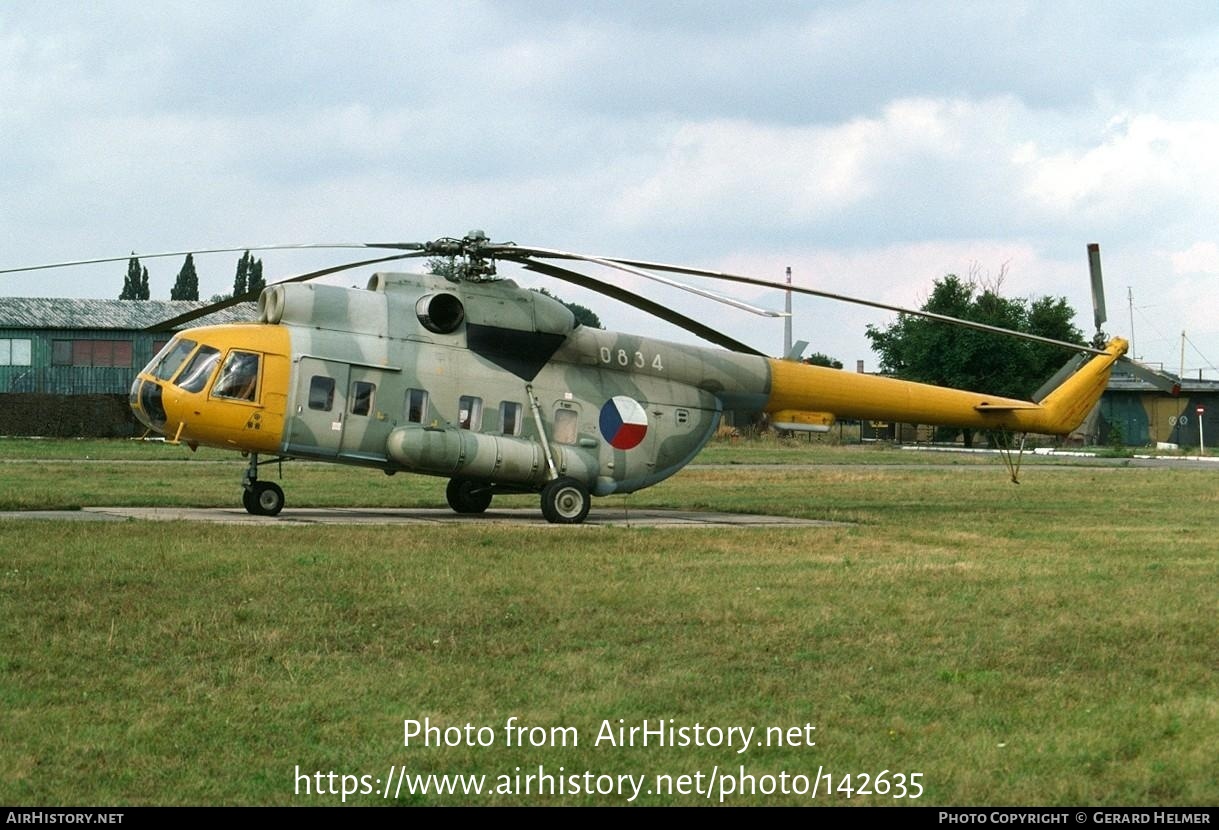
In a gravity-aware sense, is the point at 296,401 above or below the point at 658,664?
above

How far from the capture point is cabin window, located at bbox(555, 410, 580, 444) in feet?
72.8

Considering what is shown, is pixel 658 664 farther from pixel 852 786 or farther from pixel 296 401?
pixel 296 401

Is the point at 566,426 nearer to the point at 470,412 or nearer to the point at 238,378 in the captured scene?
the point at 470,412

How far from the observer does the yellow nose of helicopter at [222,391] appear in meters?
19.9

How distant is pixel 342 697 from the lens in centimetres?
962

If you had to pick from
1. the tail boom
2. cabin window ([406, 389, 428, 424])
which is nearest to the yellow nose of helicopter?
cabin window ([406, 389, 428, 424])

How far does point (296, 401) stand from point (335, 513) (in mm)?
3153

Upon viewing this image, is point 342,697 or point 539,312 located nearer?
point 342,697

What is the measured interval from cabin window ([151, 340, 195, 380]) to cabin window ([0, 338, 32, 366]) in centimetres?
5085

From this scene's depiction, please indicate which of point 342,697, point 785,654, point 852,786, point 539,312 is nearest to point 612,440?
point 539,312

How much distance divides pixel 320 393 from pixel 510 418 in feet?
10.3

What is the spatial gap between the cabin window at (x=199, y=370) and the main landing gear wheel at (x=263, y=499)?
2031mm

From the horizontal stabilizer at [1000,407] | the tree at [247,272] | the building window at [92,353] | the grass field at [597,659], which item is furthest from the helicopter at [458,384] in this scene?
the tree at [247,272]

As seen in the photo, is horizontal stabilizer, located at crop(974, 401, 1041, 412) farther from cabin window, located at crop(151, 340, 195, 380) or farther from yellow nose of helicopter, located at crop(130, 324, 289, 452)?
cabin window, located at crop(151, 340, 195, 380)
